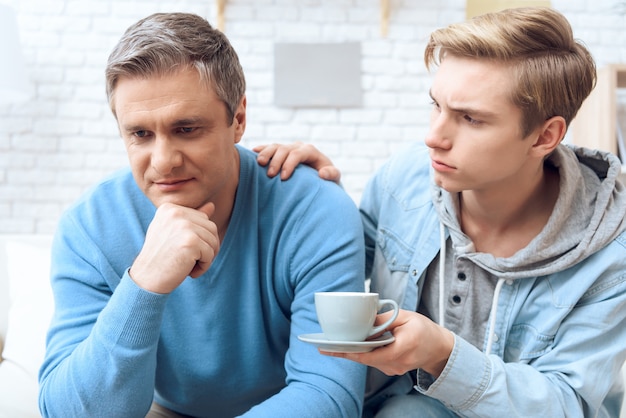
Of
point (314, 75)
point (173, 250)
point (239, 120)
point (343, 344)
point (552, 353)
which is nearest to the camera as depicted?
point (343, 344)

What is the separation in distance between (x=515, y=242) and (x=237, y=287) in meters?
0.54

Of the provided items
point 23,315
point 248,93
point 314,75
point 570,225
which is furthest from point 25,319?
point 314,75

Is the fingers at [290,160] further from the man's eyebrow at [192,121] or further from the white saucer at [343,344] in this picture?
the white saucer at [343,344]

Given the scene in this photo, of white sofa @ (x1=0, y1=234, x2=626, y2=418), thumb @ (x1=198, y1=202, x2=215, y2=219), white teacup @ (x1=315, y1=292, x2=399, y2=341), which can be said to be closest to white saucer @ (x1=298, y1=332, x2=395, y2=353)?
white teacup @ (x1=315, y1=292, x2=399, y2=341)

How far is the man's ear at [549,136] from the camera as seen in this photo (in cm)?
121

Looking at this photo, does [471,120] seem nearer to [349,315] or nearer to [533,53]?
[533,53]

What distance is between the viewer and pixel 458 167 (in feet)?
3.89

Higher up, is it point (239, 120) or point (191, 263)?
point (239, 120)

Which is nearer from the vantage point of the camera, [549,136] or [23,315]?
[549,136]

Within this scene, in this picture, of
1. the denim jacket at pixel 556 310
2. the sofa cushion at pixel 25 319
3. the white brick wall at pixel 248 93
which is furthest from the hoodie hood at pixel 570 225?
the white brick wall at pixel 248 93

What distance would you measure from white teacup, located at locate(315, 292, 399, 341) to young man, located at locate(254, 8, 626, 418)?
0.29 ft

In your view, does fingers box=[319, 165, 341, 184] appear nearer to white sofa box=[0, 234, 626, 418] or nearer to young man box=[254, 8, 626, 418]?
young man box=[254, 8, 626, 418]

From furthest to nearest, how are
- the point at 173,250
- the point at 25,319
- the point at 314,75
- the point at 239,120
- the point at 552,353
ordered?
the point at 314,75, the point at 25,319, the point at 239,120, the point at 552,353, the point at 173,250

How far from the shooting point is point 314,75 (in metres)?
2.91
